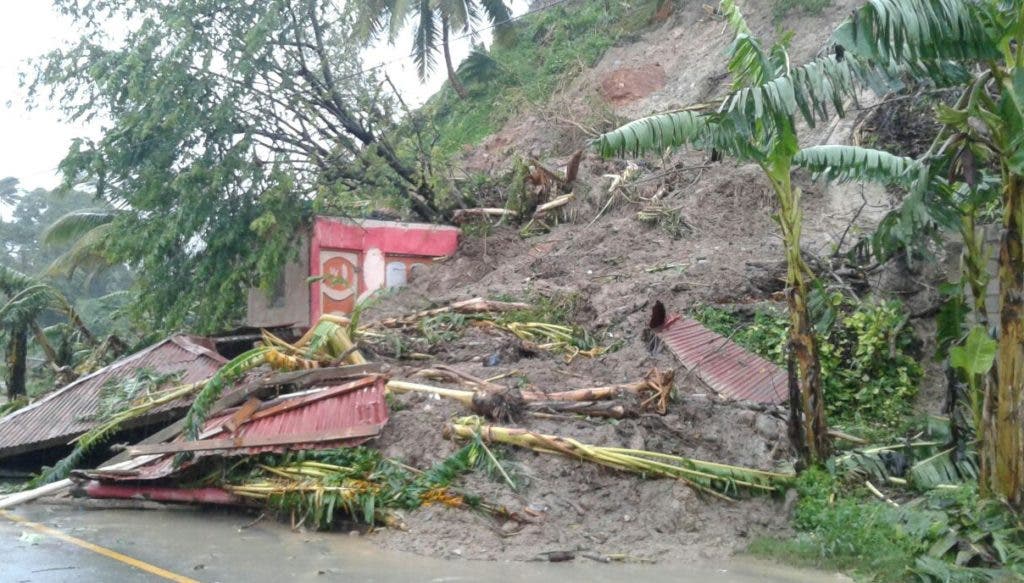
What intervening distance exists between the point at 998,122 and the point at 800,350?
2.38 m

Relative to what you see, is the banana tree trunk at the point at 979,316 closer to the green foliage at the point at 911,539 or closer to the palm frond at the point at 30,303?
the green foliage at the point at 911,539

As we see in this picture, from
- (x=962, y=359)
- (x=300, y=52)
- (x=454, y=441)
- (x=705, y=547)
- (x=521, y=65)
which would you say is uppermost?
(x=521, y=65)

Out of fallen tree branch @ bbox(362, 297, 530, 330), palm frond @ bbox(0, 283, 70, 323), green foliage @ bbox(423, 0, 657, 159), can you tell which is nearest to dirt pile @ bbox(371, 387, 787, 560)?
fallen tree branch @ bbox(362, 297, 530, 330)

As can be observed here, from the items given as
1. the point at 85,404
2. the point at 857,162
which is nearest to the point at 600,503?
the point at 857,162

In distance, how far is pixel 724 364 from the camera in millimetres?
10672

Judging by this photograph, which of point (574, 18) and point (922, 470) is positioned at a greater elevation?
point (574, 18)

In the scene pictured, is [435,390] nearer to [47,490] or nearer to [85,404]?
[47,490]

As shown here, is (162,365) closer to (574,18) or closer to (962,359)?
(962,359)

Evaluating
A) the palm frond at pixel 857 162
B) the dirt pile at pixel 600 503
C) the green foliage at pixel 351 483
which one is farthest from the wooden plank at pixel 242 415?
the palm frond at pixel 857 162

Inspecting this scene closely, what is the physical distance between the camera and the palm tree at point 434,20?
2683cm

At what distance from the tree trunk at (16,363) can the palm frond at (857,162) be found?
16510mm

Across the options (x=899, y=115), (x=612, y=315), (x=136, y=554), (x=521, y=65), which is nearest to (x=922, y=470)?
(x=612, y=315)

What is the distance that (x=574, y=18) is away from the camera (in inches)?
1197

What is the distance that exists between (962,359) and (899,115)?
29.2 feet
